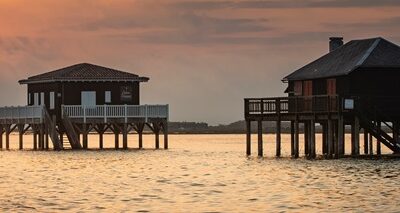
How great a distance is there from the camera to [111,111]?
84562mm

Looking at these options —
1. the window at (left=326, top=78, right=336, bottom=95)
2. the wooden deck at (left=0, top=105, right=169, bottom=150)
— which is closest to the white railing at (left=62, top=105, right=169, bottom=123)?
the wooden deck at (left=0, top=105, right=169, bottom=150)

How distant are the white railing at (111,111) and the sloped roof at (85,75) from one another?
2295mm

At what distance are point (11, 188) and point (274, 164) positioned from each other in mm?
20137

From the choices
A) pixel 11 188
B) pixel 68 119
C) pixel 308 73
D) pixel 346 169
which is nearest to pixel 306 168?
pixel 346 169

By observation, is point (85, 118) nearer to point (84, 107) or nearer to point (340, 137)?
point (84, 107)

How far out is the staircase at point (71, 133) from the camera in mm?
84688

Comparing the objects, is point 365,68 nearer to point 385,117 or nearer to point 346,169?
point 385,117

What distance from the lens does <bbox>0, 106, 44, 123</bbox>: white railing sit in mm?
86062

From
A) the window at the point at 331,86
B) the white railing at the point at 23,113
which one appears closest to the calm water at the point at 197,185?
the window at the point at 331,86

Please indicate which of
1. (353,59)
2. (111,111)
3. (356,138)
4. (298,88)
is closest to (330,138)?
(356,138)

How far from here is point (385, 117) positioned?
6612 cm

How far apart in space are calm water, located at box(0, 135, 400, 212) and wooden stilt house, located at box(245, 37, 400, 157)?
1.98 meters

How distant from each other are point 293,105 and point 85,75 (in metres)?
21.7

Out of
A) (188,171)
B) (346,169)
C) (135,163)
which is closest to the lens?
(346,169)
